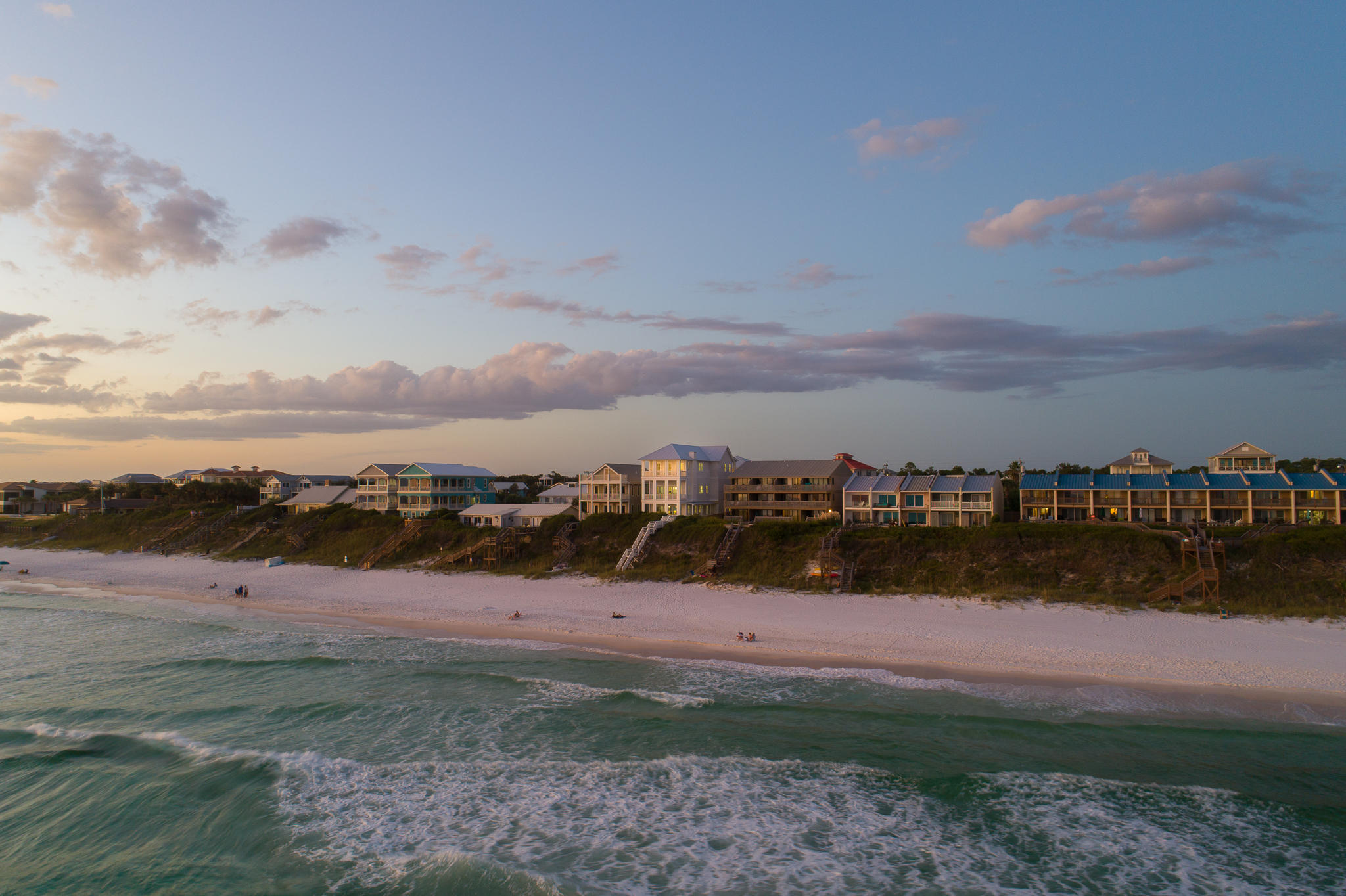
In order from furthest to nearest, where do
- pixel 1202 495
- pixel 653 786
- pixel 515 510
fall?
1. pixel 515 510
2. pixel 1202 495
3. pixel 653 786

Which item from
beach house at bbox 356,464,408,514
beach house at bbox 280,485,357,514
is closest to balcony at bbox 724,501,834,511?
beach house at bbox 356,464,408,514

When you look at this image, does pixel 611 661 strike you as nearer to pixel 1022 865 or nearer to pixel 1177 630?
pixel 1022 865

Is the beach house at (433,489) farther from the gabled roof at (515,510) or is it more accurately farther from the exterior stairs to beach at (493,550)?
the exterior stairs to beach at (493,550)

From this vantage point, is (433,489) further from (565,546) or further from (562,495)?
(565,546)

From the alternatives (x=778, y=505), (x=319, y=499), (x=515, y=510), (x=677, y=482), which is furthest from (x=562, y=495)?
(x=319, y=499)

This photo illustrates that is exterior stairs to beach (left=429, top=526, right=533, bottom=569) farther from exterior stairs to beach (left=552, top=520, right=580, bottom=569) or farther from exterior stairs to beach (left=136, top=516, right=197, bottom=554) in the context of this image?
exterior stairs to beach (left=136, top=516, right=197, bottom=554)

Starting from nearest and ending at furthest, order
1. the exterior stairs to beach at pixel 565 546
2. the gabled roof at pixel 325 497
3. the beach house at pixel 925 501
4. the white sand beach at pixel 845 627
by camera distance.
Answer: the white sand beach at pixel 845 627 < the exterior stairs to beach at pixel 565 546 < the beach house at pixel 925 501 < the gabled roof at pixel 325 497

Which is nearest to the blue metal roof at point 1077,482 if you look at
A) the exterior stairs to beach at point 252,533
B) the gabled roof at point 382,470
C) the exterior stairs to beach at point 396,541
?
the exterior stairs to beach at point 396,541
